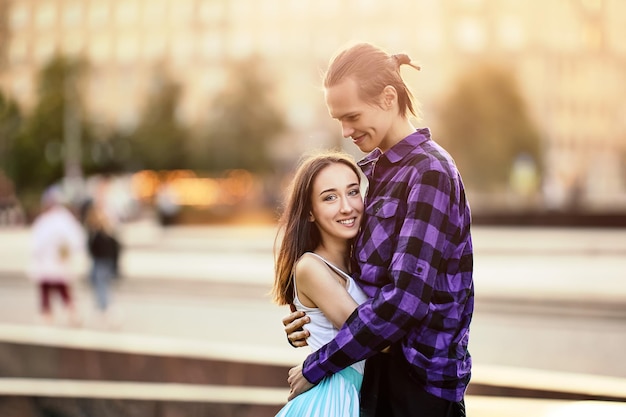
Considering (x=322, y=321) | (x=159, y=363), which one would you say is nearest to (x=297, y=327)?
(x=322, y=321)

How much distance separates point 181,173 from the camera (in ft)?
204

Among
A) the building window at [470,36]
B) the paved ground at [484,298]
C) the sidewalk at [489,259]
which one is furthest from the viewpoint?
the building window at [470,36]

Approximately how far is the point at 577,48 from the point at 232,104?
43840mm

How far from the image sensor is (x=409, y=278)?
2.52 metres

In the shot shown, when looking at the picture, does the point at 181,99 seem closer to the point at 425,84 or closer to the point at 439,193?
the point at 425,84

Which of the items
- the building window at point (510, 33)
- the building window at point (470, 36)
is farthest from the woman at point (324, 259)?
the building window at point (510, 33)

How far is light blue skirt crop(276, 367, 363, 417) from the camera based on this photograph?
2.78 metres

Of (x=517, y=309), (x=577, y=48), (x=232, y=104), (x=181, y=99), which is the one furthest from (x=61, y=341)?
(x=577, y=48)

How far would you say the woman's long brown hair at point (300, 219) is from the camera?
2.86 meters

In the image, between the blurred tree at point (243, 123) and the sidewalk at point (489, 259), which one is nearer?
the sidewalk at point (489, 259)

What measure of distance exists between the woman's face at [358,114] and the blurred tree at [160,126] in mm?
53676

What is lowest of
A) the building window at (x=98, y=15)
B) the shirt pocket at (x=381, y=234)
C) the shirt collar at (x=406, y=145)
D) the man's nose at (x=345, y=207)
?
the shirt pocket at (x=381, y=234)

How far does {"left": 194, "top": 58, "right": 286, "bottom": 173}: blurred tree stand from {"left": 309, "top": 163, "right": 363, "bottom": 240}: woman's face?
4960cm

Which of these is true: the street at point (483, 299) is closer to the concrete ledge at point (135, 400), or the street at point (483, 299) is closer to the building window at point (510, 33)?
the concrete ledge at point (135, 400)
